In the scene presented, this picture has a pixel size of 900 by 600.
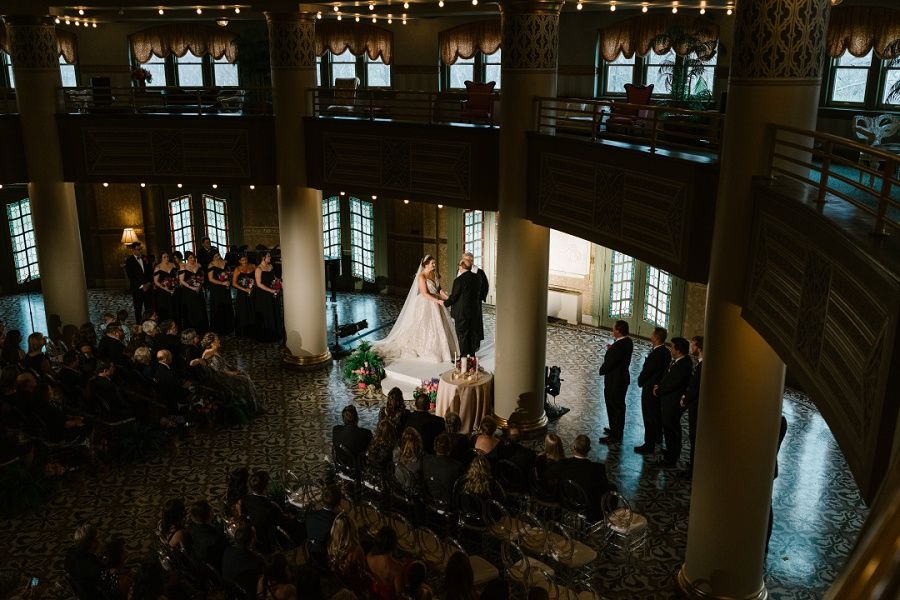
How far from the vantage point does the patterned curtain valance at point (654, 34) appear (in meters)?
14.5

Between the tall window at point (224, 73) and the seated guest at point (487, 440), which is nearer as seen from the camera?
the seated guest at point (487, 440)

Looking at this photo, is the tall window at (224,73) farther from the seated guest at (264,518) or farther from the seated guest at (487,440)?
the seated guest at (264,518)

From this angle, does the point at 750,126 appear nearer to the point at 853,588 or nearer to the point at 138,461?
the point at 853,588

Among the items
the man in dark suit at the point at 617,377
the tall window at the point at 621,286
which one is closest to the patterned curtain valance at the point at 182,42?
the tall window at the point at 621,286

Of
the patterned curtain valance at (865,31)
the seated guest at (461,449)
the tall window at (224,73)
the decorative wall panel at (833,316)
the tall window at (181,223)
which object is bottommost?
the seated guest at (461,449)

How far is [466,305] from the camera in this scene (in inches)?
513

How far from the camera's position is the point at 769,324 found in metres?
6.46

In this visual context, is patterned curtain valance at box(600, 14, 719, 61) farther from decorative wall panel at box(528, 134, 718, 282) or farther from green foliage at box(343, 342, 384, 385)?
green foliage at box(343, 342, 384, 385)

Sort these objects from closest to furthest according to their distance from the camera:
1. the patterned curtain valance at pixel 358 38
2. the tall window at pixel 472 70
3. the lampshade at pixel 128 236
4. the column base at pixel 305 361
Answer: the column base at pixel 305 361
the tall window at pixel 472 70
the lampshade at pixel 128 236
the patterned curtain valance at pixel 358 38

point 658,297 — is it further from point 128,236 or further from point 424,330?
point 128,236

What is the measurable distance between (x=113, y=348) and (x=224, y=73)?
9.84m

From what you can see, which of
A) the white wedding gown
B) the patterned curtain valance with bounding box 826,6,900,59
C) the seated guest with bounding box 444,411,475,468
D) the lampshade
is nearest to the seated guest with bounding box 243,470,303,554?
the seated guest with bounding box 444,411,475,468

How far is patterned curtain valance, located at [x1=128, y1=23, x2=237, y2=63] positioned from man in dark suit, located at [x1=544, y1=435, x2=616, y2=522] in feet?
46.5

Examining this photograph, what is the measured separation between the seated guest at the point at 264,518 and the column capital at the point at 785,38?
5608 millimetres
